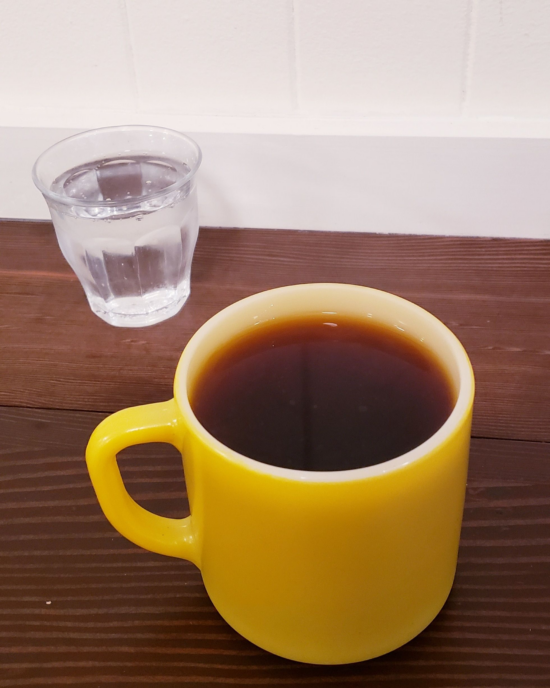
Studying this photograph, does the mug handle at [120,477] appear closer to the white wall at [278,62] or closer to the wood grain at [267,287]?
the wood grain at [267,287]

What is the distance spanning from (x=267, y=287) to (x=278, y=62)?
0.20m

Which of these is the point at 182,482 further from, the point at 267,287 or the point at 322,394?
the point at 267,287

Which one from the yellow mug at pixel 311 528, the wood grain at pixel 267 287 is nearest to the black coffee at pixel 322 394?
the yellow mug at pixel 311 528

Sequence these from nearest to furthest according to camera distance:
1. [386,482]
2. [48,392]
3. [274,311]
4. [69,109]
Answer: [386,482]
[274,311]
[48,392]
[69,109]

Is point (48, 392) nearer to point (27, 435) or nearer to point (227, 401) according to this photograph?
point (27, 435)

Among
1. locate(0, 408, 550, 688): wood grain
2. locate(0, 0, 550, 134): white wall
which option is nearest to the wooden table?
locate(0, 408, 550, 688): wood grain

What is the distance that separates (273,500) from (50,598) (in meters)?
0.16

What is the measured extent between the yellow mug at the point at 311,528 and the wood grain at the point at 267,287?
0.17m

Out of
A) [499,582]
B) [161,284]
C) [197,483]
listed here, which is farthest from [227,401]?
[161,284]

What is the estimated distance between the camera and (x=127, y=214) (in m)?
0.56

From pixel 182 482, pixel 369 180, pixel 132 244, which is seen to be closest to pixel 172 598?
pixel 182 482

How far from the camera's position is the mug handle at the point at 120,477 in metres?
0.29

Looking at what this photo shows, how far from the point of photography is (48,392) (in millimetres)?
500

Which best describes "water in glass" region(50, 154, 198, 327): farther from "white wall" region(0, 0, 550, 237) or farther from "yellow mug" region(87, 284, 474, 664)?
"yellow mug" region(87, 284, 474, 664)
